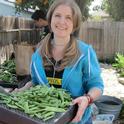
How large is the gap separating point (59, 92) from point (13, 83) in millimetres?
4346

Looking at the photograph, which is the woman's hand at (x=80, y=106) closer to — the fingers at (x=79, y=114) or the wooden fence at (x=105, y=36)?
the fingers at (x=79, y=114)

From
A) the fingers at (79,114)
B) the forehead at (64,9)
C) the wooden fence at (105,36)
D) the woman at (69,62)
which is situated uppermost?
the forehead at (64,9)

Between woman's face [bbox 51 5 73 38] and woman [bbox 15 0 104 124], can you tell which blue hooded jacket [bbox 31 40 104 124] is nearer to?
woman [bbox 15 0 104 124]

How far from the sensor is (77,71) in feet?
8.97

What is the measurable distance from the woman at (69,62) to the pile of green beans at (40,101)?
0.69ft

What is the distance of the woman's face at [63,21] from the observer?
275 centimetres

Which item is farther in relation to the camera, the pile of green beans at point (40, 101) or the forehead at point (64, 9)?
the forehead at point (64, 9)

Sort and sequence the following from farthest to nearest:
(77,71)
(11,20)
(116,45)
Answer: (116,45) → (11,20) → (77,71)

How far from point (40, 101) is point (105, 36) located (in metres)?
15.3

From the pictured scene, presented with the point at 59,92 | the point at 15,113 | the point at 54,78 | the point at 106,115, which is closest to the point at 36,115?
the point at 15,113

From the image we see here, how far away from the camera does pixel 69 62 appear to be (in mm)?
2750

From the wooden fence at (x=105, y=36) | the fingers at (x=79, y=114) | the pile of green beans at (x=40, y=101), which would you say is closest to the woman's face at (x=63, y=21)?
the pile of green beans at (x=40, y=101)

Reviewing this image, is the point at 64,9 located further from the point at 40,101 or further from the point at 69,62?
the point at 40,101

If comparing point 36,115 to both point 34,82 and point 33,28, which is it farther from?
point 33,28
